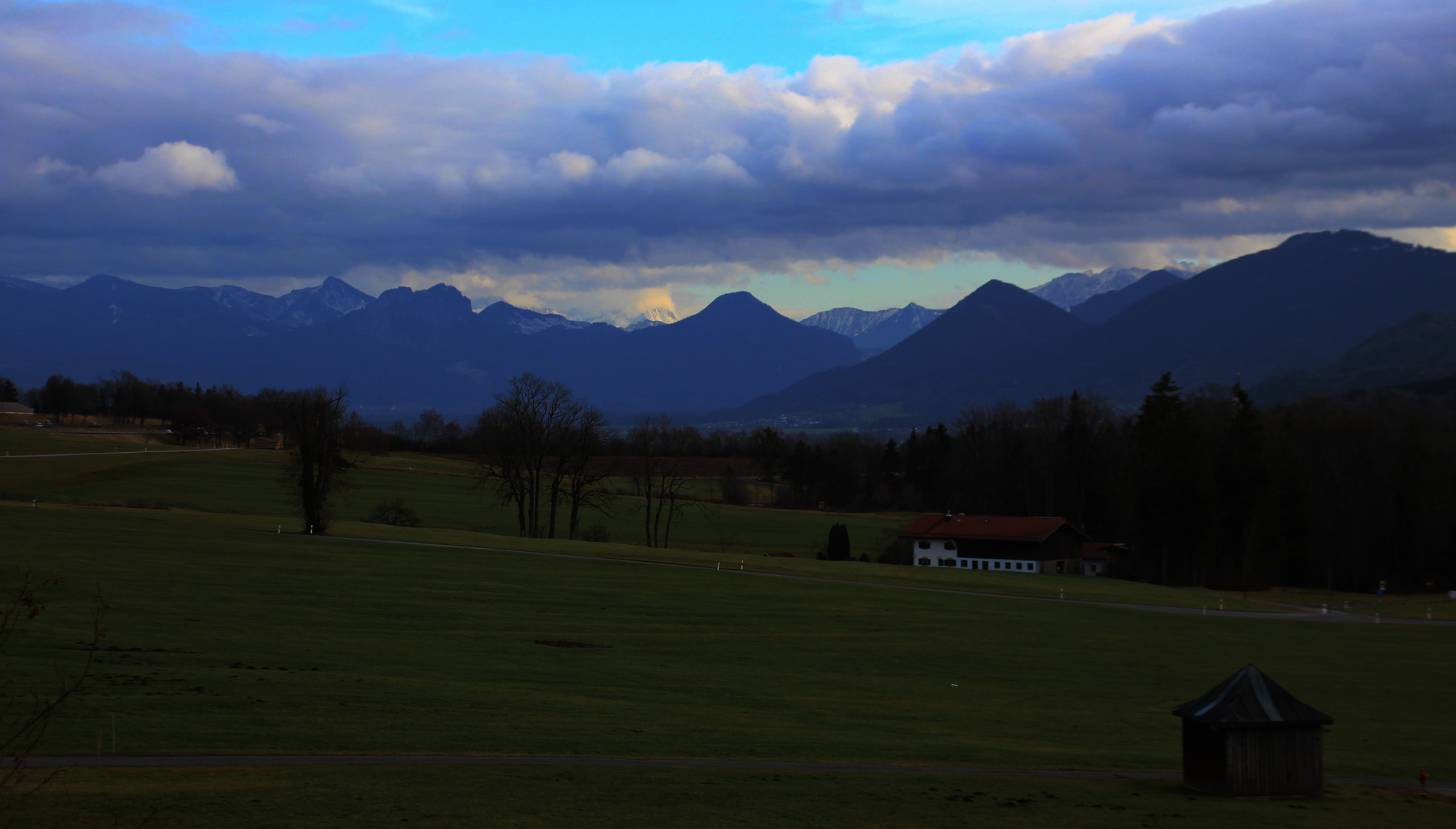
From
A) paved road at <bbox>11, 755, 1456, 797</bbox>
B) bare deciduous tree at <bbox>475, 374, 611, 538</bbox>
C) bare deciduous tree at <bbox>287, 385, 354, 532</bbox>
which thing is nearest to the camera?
paved road at <bbox>11, 755, 1456, 797</bbox>

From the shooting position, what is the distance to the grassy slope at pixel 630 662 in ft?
70.5

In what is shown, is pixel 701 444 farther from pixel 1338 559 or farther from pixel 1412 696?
pixel 1412 696

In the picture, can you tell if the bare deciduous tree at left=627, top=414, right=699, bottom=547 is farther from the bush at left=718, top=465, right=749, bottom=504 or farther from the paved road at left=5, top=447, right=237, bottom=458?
the paved road at left=5, top=447, right=237, bottom=458

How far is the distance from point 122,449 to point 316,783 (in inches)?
4831

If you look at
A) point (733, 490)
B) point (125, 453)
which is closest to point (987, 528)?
point (733, 490)

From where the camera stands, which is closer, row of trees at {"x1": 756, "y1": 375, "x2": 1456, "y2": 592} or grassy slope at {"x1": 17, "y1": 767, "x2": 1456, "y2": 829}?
grassy slope at {"x1": 17, "y1": 767, "x2": 1456, "y2": 829}

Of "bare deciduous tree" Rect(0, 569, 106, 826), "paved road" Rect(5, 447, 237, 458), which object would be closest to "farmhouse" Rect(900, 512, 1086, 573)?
"bare deciduous tree" Rect(0, 569, 106, 826)

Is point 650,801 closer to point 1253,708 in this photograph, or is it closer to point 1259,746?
point 1253,708

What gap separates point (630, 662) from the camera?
3200cm

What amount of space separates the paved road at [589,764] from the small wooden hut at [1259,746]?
1679mm

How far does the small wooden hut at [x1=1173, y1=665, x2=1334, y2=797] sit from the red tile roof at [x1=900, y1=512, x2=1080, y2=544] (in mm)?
69769

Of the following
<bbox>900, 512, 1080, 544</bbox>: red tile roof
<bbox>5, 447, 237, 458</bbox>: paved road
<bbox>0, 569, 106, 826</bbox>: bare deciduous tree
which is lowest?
<bbox>900, 512, 1080, 544</bbox>: red tile roof

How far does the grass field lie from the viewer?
1702cm

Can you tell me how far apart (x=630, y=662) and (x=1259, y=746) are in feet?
60.7
